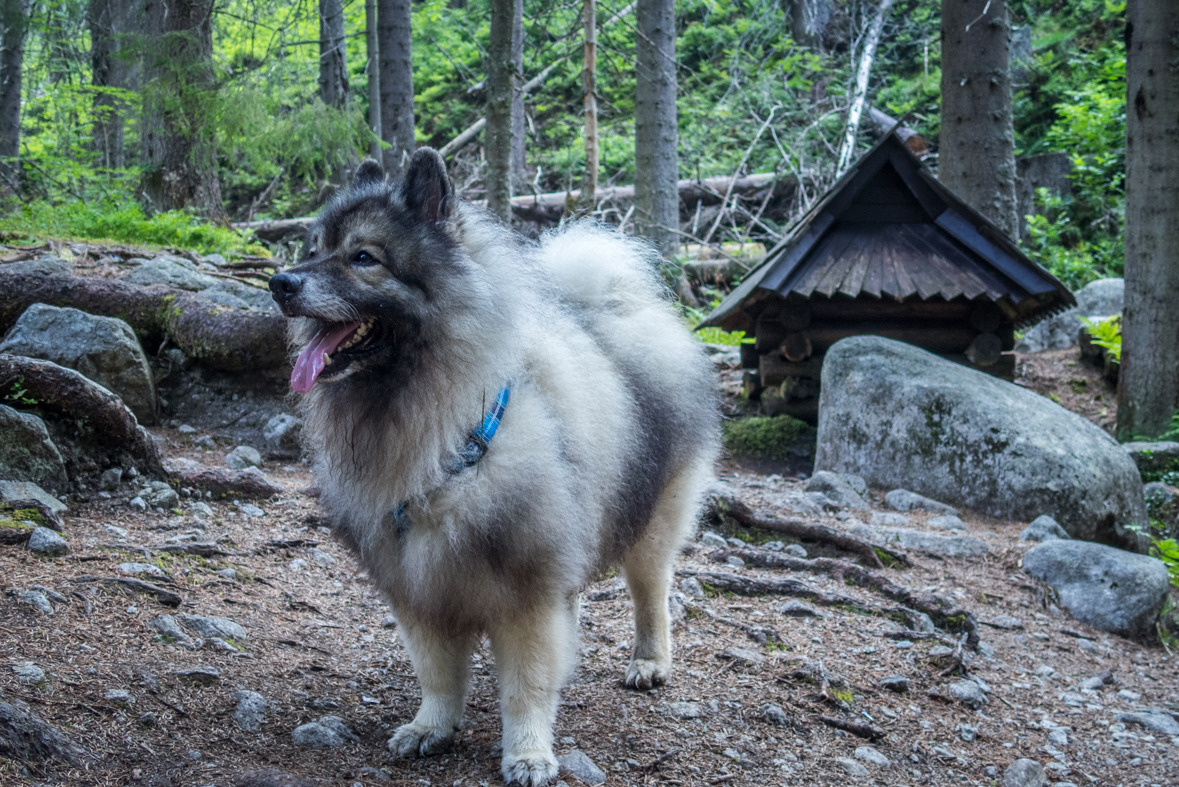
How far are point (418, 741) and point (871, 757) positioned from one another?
174 cm

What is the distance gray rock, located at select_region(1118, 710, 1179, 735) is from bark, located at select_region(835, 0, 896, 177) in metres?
10.8

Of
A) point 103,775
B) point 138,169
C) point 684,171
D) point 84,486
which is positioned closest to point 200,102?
point 138,169

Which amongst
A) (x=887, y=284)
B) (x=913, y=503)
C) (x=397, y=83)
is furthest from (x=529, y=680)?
(x=397, y=83)

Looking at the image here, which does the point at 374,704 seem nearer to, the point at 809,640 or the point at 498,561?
the point at 498,561

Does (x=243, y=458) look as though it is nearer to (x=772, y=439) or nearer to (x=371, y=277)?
(x=371, y=277)

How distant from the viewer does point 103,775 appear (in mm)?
2369

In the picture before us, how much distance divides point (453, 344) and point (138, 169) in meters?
9.26

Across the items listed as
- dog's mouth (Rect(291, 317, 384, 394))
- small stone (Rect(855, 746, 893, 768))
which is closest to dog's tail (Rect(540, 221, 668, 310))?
dog's mouth (Rect(291, 317, 384, 394))

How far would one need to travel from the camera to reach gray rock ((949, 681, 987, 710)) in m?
4.03

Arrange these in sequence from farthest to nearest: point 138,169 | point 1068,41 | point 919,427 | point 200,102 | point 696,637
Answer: point 1068,41
point 138,169
point 200,102
point 919,427
point 696,637

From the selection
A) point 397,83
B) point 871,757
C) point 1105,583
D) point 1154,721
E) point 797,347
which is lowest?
point 1154,721

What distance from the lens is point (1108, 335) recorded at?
10.1m

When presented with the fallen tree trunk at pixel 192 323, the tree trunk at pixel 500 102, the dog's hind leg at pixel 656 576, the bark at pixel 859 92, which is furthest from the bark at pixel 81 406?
the bark at pixel 859 92

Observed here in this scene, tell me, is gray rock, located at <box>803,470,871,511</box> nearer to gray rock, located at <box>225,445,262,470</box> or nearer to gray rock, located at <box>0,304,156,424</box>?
gray rock, located at <box>225,445,262,470</box>
